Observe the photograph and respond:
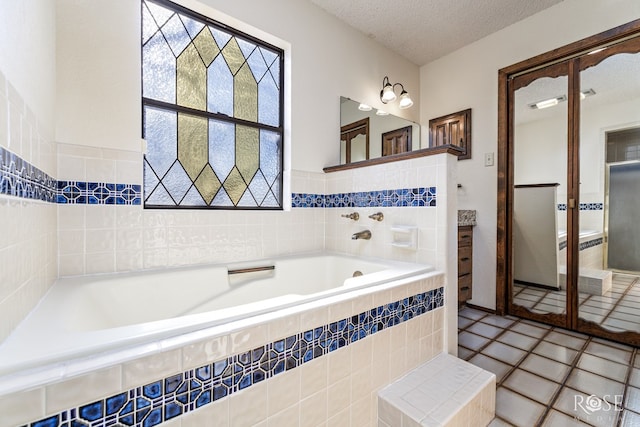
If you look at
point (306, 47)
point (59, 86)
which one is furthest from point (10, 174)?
point (306, 47)

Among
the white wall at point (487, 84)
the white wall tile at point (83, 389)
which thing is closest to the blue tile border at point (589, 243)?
the white wall at point (487, 84)

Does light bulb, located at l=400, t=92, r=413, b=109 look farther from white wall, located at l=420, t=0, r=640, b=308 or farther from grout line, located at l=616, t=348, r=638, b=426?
grout line, located at l=616, t=348, r=638, b=426

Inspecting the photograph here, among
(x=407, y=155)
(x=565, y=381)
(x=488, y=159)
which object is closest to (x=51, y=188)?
(x=407, y=155)

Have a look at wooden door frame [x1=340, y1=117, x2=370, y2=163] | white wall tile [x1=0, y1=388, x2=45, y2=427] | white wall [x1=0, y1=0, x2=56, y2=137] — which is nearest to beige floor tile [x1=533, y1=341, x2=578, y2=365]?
wooden door frame [x1=340, y1=117, x2=370, y2=163]

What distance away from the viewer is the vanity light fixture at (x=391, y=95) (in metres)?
2.58

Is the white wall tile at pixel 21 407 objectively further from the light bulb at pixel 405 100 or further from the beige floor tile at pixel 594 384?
the light bulb at pixel 405 100

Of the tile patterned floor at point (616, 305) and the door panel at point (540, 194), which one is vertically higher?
the door panel at point (540, 194)

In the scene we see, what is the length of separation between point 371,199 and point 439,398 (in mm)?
1204

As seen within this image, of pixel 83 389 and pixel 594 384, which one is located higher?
pixel 83 389

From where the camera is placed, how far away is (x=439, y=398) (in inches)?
41.5

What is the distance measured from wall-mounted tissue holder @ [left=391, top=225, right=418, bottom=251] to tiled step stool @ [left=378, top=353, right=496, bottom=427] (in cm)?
65

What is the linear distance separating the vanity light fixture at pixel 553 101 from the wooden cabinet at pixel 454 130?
0.51 meters

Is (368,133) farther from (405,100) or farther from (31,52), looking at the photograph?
(31,52)

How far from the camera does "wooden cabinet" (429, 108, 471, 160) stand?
2594mm
